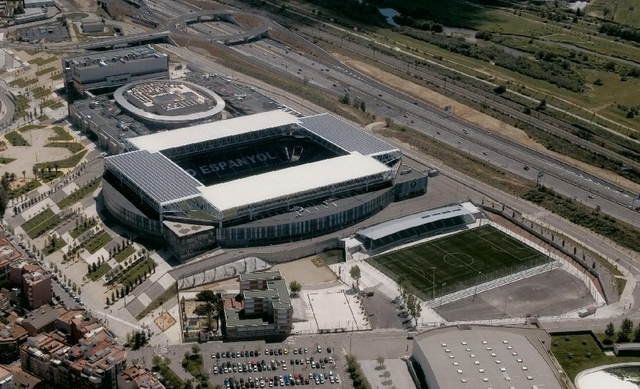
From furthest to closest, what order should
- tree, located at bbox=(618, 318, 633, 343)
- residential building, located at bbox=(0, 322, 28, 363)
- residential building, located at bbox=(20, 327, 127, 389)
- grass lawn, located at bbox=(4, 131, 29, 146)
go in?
1. grass lawn, located at bbox=(4, 131, 29, 146)
2. tree, located at bbox=(618, 318, 633, 343)
3. residential building, located at bbox=(0, 322, 28, 363)
4. residential building, located at bbox=(20, 327, 127, 389)

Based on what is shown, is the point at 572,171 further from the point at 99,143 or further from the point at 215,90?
the point at 99,143

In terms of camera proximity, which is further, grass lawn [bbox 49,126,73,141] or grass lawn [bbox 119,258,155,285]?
grass lawn [bbox 49,126,73,141]

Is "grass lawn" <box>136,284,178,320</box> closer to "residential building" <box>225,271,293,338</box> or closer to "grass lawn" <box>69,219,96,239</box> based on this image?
"residential building" <box>225,271,293,338</box>

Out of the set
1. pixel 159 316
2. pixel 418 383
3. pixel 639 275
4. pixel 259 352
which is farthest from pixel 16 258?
pixel 639 275

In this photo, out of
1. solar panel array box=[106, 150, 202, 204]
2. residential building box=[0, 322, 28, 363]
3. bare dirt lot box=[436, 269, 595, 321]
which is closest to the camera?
residential building box=[0, 322, 28, 363]

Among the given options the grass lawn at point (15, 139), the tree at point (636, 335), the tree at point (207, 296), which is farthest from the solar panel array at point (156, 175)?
the tree at point (636, 335)

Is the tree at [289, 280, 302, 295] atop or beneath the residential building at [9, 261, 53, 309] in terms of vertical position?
atop

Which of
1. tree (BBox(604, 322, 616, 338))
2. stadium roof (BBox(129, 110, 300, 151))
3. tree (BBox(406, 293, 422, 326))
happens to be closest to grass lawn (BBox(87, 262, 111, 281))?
stadium roof (BBox(129, 110, 300, 151))
